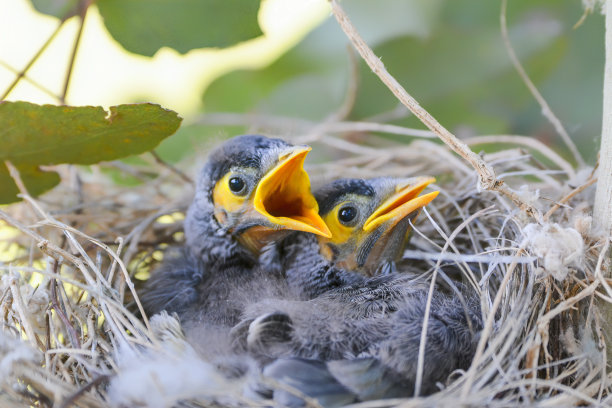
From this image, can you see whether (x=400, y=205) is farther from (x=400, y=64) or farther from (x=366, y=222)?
(x=400, y=64)

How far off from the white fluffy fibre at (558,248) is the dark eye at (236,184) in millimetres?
614

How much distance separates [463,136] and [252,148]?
82 centimetres

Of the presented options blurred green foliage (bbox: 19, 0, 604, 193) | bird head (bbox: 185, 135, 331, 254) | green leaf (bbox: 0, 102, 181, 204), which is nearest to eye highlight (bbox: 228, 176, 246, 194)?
bird head (bbox: 185, 135, 331, 254)

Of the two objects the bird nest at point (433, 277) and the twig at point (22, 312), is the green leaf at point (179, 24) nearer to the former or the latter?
the bird nest at point (433, 277)

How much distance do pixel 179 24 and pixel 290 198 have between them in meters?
0.54

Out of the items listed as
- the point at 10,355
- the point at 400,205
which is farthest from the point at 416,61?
the point at 10,355

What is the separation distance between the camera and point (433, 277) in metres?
1.06

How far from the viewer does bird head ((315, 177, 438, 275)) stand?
131cm

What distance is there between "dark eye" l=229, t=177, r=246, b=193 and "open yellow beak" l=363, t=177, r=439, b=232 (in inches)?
11.0

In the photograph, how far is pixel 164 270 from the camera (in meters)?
1.39

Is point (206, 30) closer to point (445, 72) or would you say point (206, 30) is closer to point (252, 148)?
point (252, 148)

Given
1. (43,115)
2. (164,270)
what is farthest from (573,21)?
(43,115)

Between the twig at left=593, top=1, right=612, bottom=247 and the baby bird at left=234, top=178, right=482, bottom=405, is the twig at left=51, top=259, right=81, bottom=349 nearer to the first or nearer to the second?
the baby bird at left=234, top=178, right=482, bottom=405

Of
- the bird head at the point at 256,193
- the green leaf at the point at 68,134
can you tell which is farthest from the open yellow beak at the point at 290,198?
the green leaf at the point at 68,134
